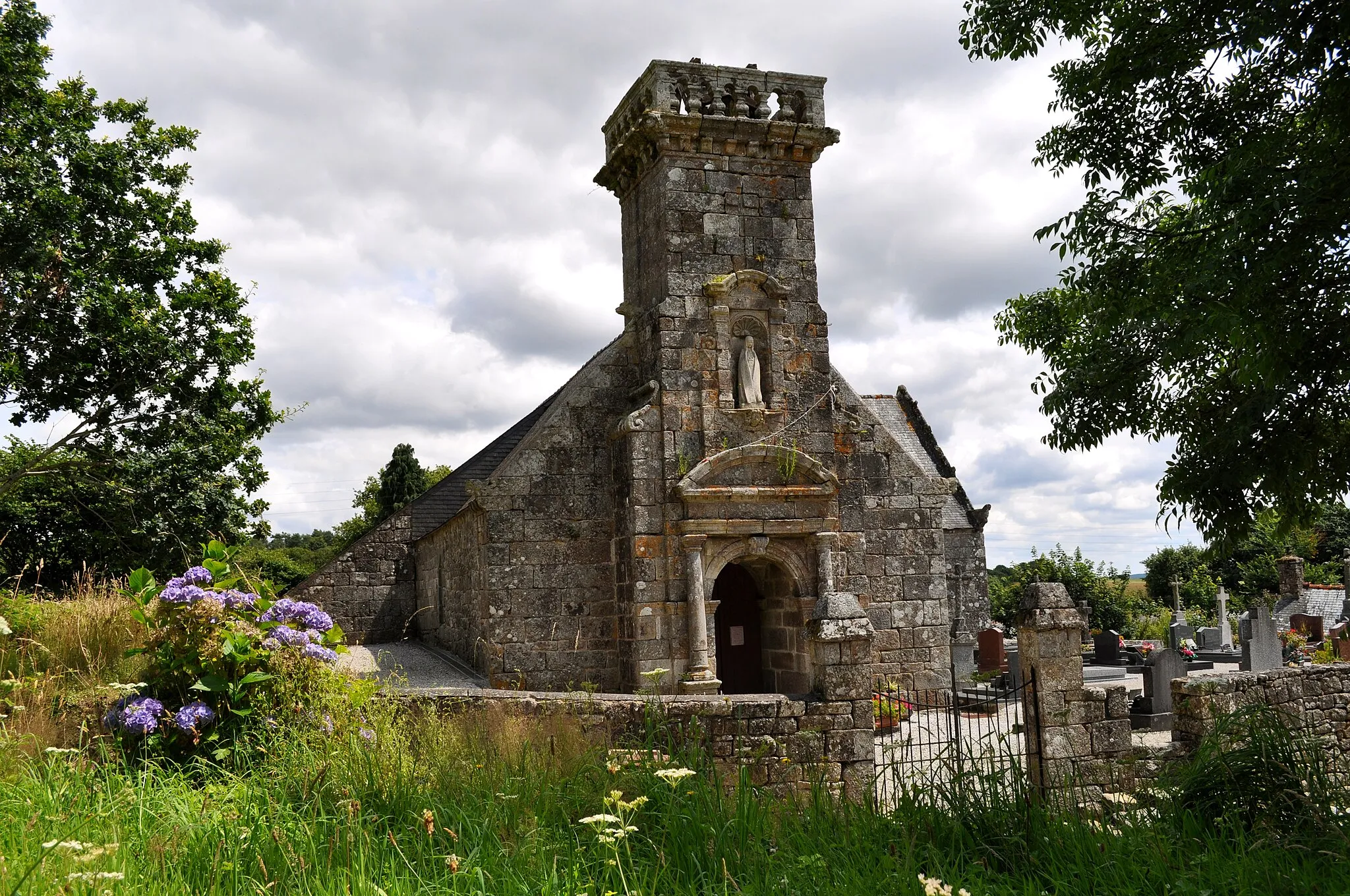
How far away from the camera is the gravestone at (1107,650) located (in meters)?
17.5

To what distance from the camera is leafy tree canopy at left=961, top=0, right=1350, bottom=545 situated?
7.01m

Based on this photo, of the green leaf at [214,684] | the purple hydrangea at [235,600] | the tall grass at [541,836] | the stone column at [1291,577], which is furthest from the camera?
the stone column at [1291,577]

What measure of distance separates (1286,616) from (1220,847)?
23.2 meters

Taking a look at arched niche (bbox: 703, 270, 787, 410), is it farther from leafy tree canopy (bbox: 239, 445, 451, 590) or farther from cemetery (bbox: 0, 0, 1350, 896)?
leafy tree canopy (bbox: 239, 445, 451, 590)

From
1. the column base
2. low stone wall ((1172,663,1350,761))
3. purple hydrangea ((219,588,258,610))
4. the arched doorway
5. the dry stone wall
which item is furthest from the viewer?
the dry stone wall

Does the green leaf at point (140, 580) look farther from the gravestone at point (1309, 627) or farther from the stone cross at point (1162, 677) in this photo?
the gravestone at point (1309, 627)

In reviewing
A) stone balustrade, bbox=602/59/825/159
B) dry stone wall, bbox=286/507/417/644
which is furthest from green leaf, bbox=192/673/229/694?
dry stone wall, bbox=286/507/417/644

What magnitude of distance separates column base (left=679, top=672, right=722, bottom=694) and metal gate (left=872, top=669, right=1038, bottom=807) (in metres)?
1.94

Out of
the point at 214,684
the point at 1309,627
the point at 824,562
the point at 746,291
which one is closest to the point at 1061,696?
the point at 824,562

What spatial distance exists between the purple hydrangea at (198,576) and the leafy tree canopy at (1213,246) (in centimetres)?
715

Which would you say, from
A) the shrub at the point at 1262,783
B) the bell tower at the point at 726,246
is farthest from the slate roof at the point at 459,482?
the shrub at the point at 1262,783

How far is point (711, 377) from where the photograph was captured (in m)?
12.5

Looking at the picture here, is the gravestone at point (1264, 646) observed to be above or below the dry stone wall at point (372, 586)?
below

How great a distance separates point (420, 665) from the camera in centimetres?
1325
